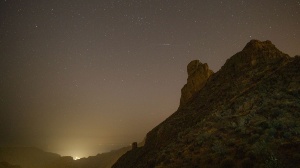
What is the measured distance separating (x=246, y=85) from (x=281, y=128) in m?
11.2

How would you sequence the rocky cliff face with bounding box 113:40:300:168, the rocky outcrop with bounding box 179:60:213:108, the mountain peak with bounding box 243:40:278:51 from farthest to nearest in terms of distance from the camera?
1. the rocky outcrop with bounding box 179:60:213:108
2. the mountain peak with bounding box 243:40:278:51
3. the rocky cliff face with bounding box 113:40:300:168

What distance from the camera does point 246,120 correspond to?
21.5 metres

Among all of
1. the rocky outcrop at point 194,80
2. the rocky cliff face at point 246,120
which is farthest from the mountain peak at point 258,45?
the rocky outcrop at point 194,80

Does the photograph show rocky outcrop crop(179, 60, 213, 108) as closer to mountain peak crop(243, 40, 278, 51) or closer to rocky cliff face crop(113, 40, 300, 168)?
rocky cliff face crop(113, 40, 300, 168)

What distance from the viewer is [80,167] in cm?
15850

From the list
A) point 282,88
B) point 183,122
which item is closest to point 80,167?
point 183,122

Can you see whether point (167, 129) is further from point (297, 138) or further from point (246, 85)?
point (297, 138)

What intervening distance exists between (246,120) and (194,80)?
2737 centimetres

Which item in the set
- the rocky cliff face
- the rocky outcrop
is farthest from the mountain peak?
the rocky outcrop

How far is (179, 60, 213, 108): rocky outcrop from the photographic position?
4762cm

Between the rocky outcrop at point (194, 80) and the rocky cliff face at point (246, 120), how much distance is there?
10.7 m

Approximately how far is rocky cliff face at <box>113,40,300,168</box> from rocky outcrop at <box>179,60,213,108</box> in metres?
10.7

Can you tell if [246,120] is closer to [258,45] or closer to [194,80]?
[258,45]

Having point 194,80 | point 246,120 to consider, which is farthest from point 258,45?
point 246,120
